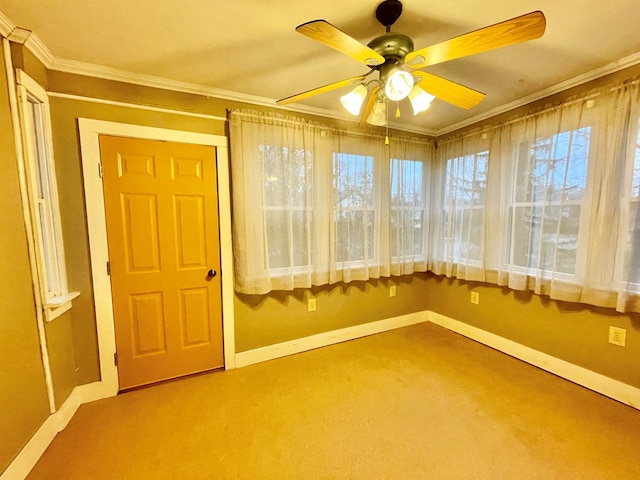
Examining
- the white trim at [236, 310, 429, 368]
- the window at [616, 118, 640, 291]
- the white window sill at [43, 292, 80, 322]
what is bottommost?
the white trim at [236, 310, 429, 368]

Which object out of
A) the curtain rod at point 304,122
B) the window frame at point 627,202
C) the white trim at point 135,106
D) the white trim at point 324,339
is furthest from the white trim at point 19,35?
the window frame at point 627,202

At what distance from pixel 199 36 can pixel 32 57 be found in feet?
3.38

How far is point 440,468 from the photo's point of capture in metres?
1.43

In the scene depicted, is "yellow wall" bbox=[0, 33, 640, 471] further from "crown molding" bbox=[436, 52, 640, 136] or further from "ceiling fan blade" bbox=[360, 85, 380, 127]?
"crown molding" bbox=[436, 52, 640, 136]

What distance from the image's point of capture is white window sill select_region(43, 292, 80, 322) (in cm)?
161

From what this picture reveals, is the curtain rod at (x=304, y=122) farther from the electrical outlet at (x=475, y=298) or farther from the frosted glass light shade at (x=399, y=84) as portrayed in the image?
the electrical outlet at (x=475, y=298)

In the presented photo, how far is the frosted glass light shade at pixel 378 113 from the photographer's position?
158cm

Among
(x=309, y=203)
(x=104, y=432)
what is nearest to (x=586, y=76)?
(x=309, y=203)

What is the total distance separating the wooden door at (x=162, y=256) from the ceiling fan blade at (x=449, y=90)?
1662mm

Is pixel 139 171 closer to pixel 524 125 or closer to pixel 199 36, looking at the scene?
pixel 199 36

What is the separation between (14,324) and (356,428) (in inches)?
79.1

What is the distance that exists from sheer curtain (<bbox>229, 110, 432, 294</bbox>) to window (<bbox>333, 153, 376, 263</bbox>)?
1 cm

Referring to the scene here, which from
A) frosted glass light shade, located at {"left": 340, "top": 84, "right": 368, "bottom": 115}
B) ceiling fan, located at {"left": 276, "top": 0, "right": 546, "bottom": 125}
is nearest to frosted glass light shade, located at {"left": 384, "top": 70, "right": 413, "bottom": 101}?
ceiling fan, located at {"left": 276, "top": 0, "right": 546, "bottom": 125}

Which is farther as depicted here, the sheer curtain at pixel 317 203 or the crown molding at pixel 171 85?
the sheer curtain at pixel 317 203
